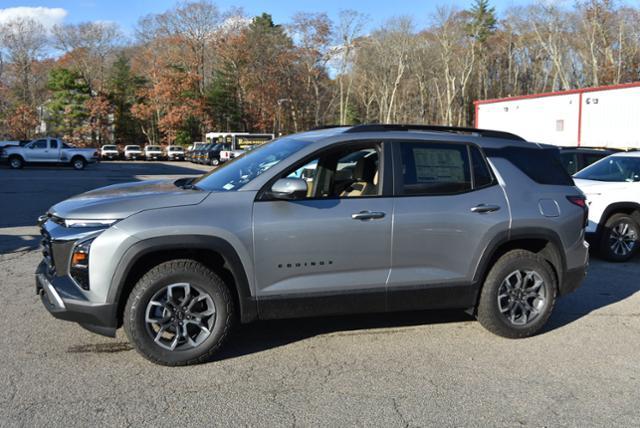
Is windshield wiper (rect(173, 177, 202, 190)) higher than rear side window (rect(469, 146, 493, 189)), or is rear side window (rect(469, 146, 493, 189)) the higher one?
rear side window (rect(469, 146, 493, 189))

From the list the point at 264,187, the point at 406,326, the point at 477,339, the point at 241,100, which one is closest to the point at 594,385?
the point at 477,339

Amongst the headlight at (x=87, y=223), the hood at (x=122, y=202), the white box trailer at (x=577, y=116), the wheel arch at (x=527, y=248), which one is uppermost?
the white box trailer at (x=577, y=116)

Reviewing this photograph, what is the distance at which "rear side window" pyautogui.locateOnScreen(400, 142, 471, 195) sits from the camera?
477cm

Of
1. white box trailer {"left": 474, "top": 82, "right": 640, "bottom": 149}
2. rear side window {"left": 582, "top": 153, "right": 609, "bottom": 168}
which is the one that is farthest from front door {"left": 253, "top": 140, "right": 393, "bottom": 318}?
white box trailer {"left": 474, "top": 82, "right": 640, "bottom": 149}

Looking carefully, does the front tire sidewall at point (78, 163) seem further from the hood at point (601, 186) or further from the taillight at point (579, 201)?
the taillight at point (579, 201)

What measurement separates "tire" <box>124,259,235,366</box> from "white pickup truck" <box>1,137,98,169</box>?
102 ft

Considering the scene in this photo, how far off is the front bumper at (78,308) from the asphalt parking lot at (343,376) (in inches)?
14.4

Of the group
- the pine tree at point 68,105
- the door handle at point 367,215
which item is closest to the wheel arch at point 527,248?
the door handle at point 367,215

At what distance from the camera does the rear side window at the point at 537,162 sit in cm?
518

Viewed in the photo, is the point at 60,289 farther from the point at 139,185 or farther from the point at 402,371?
the point at 402,371

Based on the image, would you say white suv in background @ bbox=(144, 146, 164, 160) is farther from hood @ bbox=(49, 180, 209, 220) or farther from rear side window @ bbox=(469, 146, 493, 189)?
rear side window @ bbox=(469, 146, 493, 189)

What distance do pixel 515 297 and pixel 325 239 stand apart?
1.90 meters

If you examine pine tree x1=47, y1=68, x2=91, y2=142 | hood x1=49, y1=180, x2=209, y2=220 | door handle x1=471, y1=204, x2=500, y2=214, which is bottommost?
door handle x1=471, y1=204, x2=500, y2=214

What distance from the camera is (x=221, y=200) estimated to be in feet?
14.2
